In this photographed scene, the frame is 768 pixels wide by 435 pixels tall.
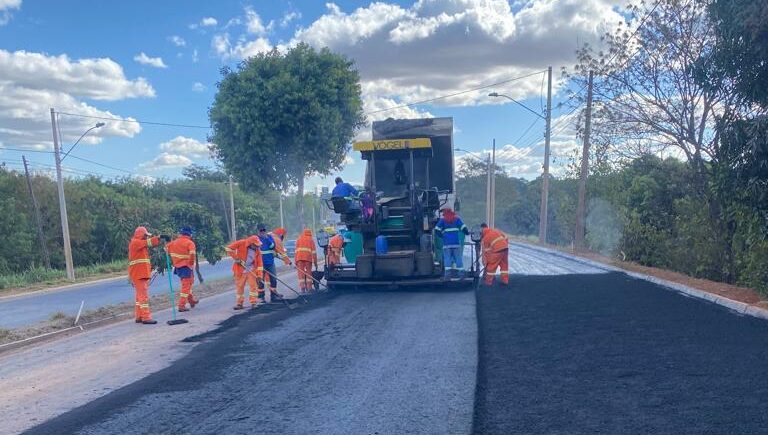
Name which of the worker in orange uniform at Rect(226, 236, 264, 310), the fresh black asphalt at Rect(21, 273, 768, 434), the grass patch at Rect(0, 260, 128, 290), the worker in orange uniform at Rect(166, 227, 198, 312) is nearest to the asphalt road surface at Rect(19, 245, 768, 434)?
the fresh black asphalt at Rect(21, 273, 768, 434)

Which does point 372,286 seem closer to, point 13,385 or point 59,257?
point 13,385

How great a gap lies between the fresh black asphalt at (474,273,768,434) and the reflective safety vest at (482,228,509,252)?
2.74 meters

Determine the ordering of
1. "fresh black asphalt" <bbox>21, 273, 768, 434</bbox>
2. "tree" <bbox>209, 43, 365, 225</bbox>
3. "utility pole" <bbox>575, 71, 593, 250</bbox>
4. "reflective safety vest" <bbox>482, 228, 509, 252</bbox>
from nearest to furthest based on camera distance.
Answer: "fresh black asphalt" <bbox>21, 273, 768, 434</bbox>, "reflective safety vest" <bbox>482, 228, 509, 252</bbox>, "utility pole" <bbox>575, 71, 593, 250</bbox>, "tree" <bbox>209, 43, 365, 225</bbox>

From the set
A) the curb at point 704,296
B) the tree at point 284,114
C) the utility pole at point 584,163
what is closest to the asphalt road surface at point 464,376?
the curb at point 704,296

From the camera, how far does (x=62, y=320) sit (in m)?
11.8

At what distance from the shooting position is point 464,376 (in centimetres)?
657

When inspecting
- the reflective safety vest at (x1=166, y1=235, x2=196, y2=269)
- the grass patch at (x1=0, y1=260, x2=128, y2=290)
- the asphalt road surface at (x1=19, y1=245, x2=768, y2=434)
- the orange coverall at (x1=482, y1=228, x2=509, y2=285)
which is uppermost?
the reflective safety vest at (x1=166, y1=235, x2=196, y2=269)

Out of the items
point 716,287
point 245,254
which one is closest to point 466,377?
point 245,254

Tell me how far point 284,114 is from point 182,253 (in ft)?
31.9

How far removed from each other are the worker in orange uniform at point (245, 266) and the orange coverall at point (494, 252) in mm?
4774

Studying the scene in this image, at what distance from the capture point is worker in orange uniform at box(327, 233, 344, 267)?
14.3m

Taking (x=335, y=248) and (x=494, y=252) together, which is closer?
(x=494, y=252)

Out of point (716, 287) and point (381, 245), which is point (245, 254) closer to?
point (381, 245)

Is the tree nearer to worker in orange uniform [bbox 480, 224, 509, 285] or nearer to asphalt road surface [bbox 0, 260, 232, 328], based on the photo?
asphalt road surface [bbox 0, 260, 232, 328]
